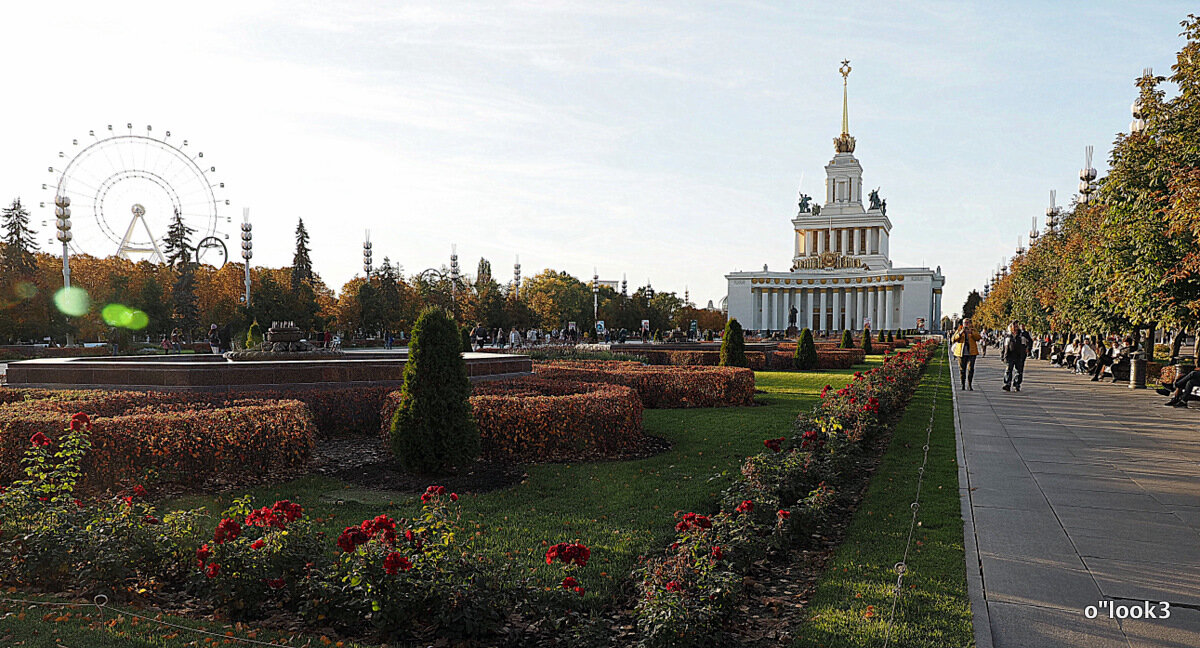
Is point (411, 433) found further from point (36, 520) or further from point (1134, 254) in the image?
point (1134, 254)

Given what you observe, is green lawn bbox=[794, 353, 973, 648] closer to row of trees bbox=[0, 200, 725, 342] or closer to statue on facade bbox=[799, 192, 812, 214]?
row of trees bbox=[0, 200, 725, 342]

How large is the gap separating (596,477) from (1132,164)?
11.9m

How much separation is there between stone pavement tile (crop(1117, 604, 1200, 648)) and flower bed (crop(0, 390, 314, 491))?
25.9 ft

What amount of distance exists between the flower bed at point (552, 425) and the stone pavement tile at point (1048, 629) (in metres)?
5.67

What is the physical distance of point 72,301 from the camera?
38.6 m

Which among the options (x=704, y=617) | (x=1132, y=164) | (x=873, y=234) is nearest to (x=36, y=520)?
(x=704, y=617)

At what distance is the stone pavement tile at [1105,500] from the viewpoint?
6.97 m

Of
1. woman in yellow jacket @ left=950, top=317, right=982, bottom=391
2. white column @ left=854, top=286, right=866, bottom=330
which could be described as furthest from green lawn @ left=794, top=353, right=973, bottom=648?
white column @ left=854, top=286, right=866, bottom=330

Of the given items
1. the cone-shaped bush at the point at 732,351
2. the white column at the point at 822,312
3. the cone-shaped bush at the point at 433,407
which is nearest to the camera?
the cone-shaped bush at the point at 433,407

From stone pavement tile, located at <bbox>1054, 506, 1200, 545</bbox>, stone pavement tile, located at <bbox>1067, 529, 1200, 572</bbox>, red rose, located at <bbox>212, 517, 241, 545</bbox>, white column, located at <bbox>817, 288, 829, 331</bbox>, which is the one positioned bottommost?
stone pavement tile, located at <bbox>1067, 529, 1200, 572</bbox>

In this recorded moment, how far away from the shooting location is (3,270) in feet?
127

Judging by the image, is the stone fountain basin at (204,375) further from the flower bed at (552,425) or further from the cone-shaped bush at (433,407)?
the cone-shaped bush at (433,407)

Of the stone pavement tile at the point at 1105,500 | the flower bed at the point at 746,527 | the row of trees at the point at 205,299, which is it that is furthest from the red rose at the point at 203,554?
the row of trees at the point at 205,299

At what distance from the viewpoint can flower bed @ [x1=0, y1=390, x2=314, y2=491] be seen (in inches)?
297
